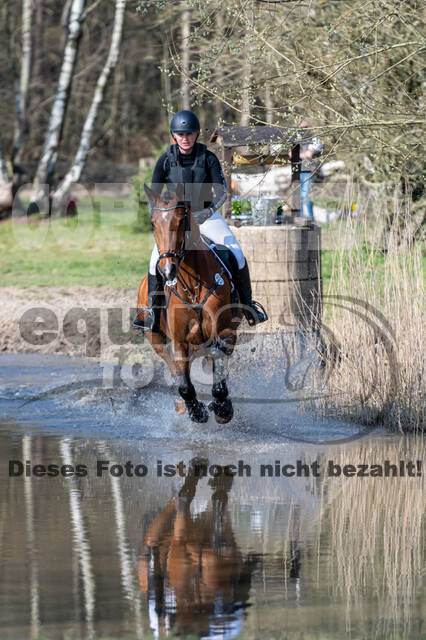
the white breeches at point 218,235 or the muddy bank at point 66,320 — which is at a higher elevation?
the white breeches at point 218,235

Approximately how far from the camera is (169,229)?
8312mm

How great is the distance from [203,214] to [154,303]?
3.62 feet

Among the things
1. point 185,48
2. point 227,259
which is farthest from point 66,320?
point 227,259

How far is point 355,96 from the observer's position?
11.4m

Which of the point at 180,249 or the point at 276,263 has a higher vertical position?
the point at 180,249

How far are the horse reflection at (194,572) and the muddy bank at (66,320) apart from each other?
7.23 m

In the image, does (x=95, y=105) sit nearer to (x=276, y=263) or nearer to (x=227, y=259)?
(x=276, y=263)

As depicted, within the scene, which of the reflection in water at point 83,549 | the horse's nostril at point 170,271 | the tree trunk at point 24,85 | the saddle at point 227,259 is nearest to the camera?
the reflection in water at point 83,549

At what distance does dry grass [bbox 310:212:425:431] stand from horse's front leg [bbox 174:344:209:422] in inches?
49.7

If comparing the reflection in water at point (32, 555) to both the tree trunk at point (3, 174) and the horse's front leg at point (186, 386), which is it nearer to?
the horse's front leg at point (186, 386)

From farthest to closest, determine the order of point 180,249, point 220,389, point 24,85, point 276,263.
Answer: point 24,85, point 276,263, point 220,389, point 180,249

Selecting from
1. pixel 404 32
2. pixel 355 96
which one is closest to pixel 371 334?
pixel 355 96

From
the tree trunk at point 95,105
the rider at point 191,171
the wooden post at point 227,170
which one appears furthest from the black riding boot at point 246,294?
the tree trunk at point 95,105

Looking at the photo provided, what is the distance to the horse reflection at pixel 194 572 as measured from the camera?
4.78 m
